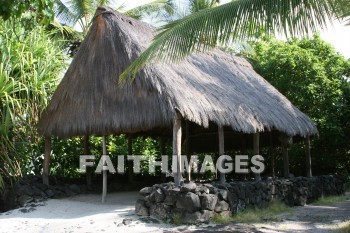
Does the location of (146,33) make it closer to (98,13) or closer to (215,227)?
(98,13)

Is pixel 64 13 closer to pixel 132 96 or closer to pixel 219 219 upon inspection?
pixel 132 96

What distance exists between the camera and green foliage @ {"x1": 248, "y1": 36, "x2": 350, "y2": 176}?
13.7 meters

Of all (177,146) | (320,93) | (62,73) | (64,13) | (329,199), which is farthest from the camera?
(64,13)

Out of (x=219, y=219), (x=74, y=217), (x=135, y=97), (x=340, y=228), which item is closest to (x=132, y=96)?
(x=135, y=97)

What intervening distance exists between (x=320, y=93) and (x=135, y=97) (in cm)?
751

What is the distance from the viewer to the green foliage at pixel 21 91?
839 cm

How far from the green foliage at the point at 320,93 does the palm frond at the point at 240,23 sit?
8.40 m

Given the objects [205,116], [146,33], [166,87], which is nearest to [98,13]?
[146,33]

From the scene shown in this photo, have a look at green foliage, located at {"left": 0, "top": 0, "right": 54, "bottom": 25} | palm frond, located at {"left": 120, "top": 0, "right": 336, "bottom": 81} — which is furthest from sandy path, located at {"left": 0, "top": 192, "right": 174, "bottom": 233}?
green foliage, located at {"left": 0, "top": 0, "right": 54, "bottom": 25}

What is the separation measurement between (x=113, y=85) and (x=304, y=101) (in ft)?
23.9

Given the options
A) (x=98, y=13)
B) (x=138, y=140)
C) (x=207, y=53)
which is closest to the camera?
(x=98, y=13)

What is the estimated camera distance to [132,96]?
807 cm

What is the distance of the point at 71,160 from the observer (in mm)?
11641

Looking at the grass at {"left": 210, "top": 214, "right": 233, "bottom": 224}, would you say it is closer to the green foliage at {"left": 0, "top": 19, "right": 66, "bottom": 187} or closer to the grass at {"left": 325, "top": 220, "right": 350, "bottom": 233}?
the grass at {"left": 325, "top": 220, "right": 350, "bottom": 233}
